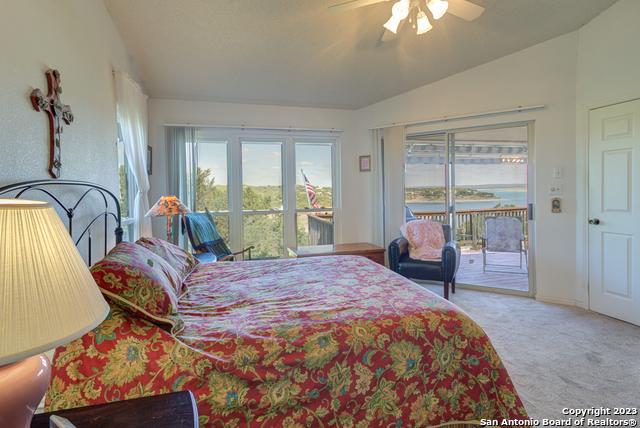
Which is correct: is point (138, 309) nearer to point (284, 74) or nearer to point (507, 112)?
point (284, 74)

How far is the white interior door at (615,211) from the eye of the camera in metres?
2.90

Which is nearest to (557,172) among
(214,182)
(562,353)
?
(562,353)

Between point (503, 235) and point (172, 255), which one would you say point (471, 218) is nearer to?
point (503, 235)

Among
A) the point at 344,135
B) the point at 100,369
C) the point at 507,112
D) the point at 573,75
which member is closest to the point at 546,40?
the point at 573,75

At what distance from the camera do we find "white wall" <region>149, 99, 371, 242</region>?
416 cm

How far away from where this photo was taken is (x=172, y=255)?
220 centimetres

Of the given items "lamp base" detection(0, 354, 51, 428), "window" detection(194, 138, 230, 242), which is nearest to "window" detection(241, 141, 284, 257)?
"window" detection(194, 138, 230, 242)

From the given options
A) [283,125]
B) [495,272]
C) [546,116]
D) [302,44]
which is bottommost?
[495,272]

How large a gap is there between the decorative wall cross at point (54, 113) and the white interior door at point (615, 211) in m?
4.15

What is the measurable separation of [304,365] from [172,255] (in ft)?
4.42

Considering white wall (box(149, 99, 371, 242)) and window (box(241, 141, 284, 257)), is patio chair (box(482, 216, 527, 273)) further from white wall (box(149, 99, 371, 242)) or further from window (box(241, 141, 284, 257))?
window (box(241, 141, 284, 257))

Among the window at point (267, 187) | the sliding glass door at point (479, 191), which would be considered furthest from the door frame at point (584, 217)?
the window at point (267, 187)

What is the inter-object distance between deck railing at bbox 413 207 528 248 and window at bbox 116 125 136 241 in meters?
3.47

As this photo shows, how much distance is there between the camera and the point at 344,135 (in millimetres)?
4844
